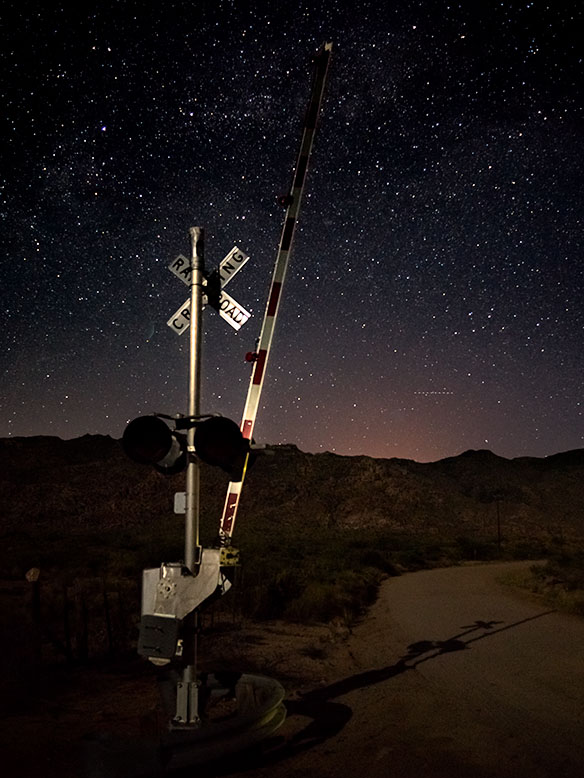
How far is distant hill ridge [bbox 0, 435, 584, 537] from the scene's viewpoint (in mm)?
68188

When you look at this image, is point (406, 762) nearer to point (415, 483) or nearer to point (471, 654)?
point (471, 654)

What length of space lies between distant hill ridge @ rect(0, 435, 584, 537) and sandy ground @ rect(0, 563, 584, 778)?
53.1 meters

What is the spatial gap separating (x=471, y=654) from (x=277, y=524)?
2182 inches

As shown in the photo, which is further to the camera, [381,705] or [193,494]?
[381,705]

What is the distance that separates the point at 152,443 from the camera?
16.9 ft

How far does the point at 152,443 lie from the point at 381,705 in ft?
14.5

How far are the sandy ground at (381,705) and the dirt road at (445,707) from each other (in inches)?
0.7

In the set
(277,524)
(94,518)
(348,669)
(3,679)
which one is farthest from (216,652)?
(94,518)

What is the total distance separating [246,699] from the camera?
654cm

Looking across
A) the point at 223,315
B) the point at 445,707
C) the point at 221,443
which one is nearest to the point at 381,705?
the point at 445,707

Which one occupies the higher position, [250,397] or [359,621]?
[250,397]

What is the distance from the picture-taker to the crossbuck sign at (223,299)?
5.64 metres

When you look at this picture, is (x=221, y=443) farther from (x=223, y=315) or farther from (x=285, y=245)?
(x=285, y=245)

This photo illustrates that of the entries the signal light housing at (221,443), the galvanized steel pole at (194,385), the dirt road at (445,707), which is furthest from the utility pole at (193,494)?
the dirt road at (445,707)
